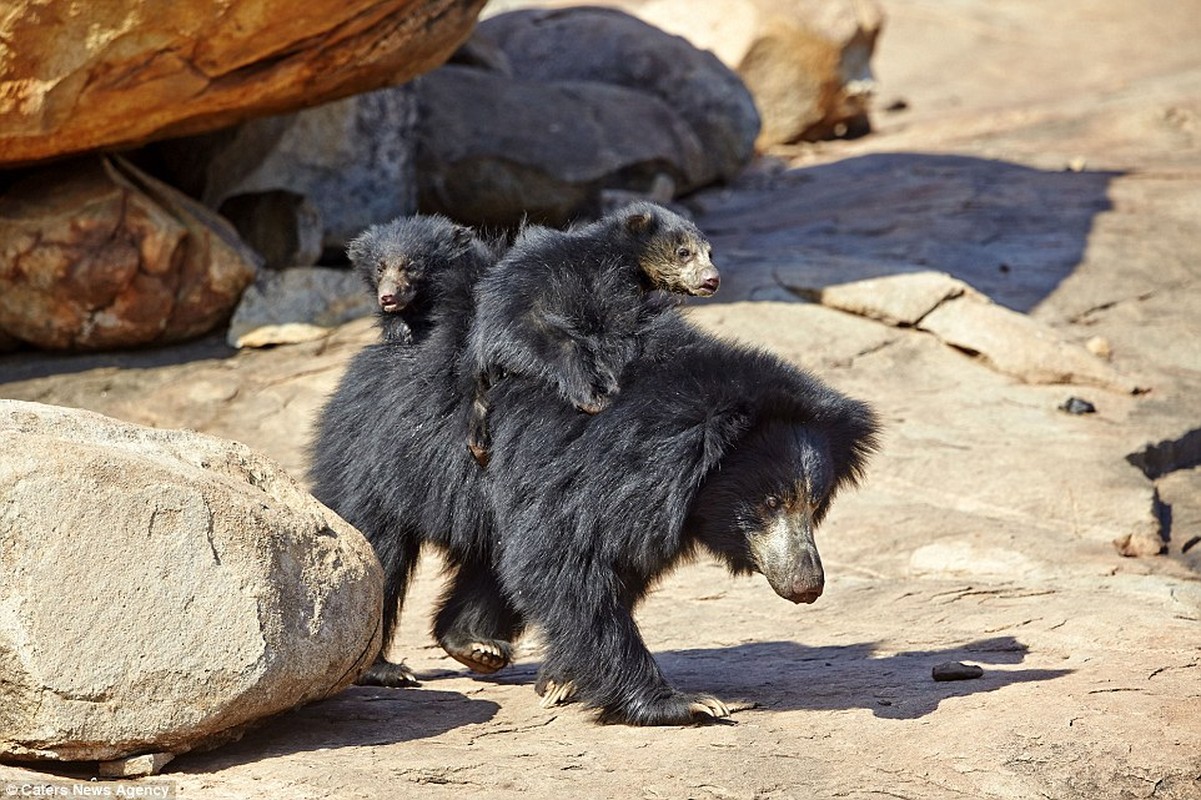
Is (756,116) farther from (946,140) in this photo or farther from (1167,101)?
(1167,101)

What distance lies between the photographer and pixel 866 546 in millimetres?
5531

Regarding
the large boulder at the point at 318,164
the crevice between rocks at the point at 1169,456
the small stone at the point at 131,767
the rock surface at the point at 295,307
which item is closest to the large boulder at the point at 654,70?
the large boulder at the point at 318,164

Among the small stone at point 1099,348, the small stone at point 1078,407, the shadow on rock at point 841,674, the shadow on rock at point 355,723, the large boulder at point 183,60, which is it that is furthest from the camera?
the small stone at point 1099,348

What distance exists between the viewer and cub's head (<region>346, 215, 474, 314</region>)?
4133mm

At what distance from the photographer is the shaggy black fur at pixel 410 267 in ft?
13.6

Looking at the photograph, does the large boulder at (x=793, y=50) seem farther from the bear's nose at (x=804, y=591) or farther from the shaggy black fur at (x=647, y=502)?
the bear's nose at (x=804, y=591)

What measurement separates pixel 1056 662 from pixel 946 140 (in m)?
9.83

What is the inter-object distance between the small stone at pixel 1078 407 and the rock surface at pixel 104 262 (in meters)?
4.20

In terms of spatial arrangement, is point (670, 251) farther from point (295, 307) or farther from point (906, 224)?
point (906, 224)

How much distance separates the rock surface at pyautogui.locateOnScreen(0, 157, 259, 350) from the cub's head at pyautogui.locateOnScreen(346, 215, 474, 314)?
2.97m

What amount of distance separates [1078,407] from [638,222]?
10.7ft

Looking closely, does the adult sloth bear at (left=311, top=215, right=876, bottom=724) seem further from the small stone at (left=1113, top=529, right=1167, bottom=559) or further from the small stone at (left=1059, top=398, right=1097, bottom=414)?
the small stone at (left=1059, top=398, right=1097, bottom=414)

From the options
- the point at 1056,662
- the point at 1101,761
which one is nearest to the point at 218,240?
the point at 1056,662

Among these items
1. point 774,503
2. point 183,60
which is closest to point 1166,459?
point 774,503
